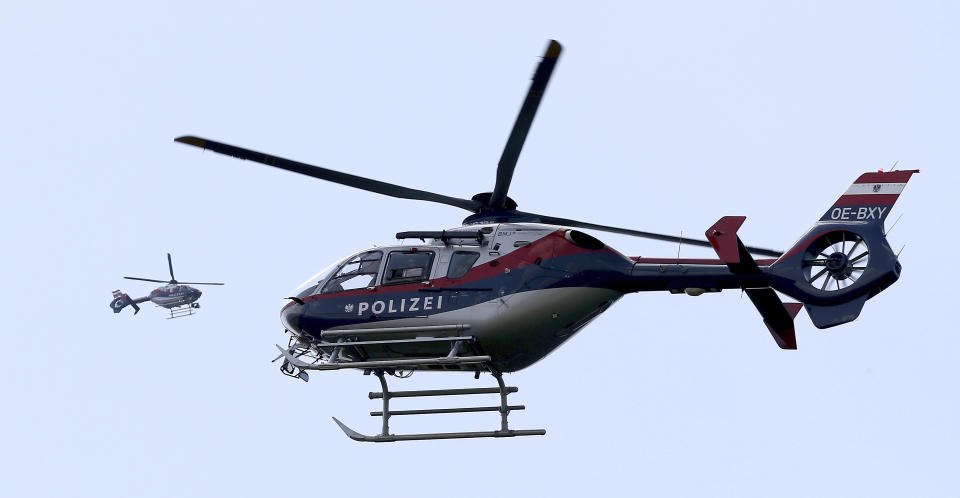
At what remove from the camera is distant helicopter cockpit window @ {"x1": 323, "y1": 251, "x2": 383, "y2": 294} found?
18625 millimetres

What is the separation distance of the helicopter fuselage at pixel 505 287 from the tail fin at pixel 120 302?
4613 centimetres

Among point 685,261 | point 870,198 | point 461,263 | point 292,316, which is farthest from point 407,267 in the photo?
point 870,198

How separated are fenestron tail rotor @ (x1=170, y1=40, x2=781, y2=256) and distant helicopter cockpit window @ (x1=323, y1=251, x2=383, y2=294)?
1.16 m

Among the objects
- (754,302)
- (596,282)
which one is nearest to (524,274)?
(596,282)

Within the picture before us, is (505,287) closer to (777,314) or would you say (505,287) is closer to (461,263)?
(461,263)

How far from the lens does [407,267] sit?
722 inches

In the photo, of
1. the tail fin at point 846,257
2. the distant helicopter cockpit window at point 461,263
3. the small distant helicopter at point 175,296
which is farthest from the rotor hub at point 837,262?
the small distant helicopter at point 175,296

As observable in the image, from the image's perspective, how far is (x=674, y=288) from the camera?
16812 mm

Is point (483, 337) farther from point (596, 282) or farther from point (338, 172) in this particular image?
point (338, 172)

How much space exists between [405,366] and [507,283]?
2.10 m

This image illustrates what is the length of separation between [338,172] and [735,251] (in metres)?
6.14

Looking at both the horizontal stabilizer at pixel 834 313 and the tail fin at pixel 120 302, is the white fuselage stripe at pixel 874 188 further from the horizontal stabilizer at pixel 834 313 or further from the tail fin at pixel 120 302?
the tail fin at pixel 120 302

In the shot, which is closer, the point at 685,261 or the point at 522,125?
the point at 522,125

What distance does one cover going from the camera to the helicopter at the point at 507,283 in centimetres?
1596
